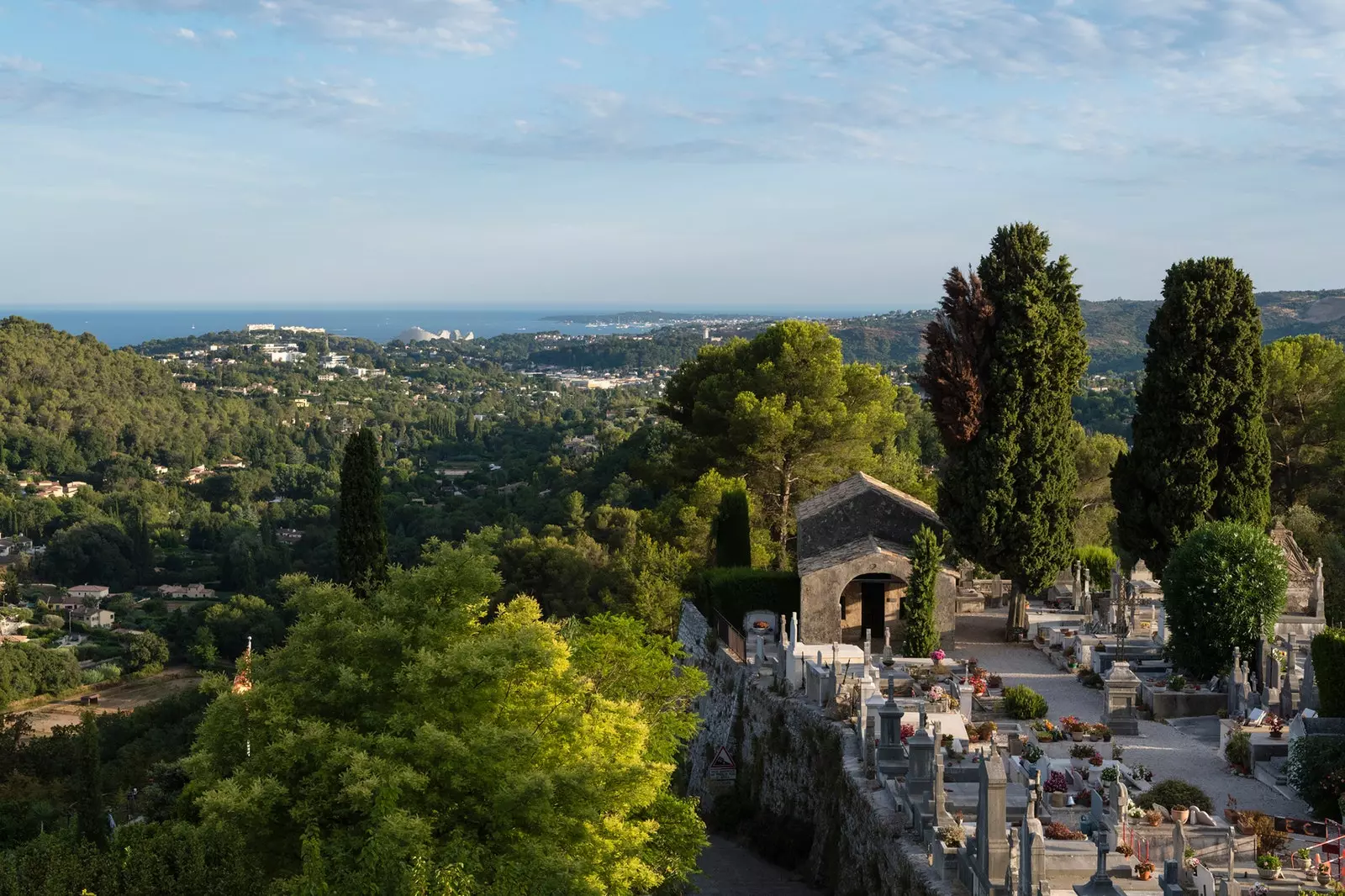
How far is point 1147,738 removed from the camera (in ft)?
58.6

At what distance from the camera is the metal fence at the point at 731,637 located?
24.3 m

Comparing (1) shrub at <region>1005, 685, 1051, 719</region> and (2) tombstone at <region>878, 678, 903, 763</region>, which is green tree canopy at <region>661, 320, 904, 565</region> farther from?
(2) tombstone at <region>878, 678, 903, 763</region>

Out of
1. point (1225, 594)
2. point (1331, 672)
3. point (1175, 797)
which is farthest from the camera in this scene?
point (1225, 594)

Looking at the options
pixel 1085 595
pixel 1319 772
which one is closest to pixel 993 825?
pixel 1319 772

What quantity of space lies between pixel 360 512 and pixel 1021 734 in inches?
517

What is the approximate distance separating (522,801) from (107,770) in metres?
25.2

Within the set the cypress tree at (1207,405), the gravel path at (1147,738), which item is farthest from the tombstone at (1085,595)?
the cypress tree at (1207,405)

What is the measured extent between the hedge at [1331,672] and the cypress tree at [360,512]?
16132 millimetres

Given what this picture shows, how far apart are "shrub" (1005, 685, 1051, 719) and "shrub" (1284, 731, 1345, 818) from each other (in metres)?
3.96

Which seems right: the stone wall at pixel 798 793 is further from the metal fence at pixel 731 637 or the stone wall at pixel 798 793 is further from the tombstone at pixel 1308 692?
the tombstone at pixel 1308 692

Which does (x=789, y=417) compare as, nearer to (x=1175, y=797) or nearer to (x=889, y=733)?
(x=889, y=733)

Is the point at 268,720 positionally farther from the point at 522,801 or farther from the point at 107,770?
the point at 107,770

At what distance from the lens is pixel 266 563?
230ft

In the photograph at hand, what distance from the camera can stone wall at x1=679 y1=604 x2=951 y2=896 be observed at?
564 inches
